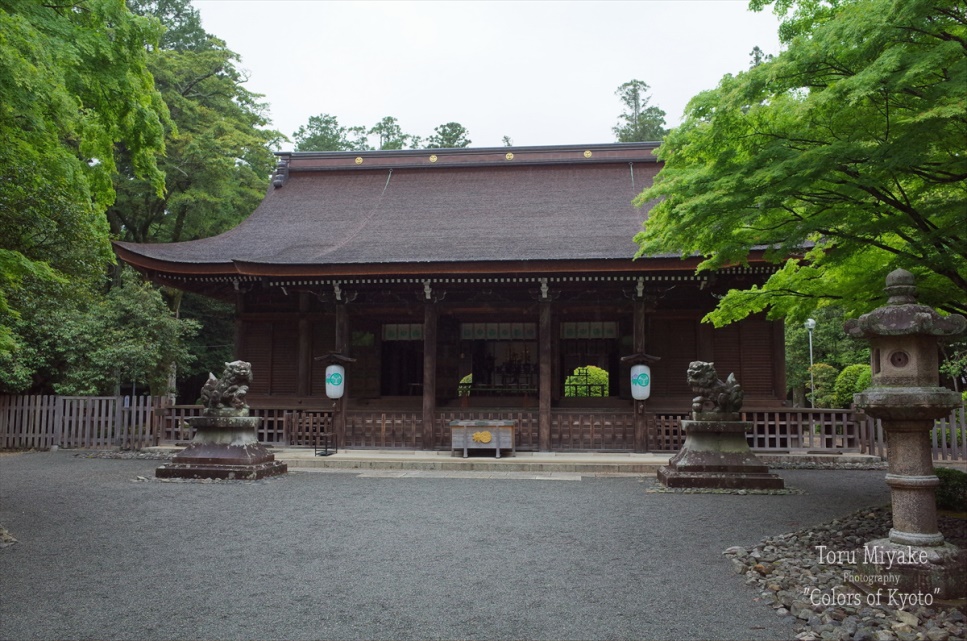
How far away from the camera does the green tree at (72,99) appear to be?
13.9ft

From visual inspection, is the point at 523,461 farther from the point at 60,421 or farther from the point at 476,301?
the point at 60,421

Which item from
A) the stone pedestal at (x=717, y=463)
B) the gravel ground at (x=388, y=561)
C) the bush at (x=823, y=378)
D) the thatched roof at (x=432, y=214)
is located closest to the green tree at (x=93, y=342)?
the thatched roof at (x=432, y=214)

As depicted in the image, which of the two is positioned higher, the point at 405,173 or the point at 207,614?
the point at 405,173

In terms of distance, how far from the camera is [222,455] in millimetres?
9602

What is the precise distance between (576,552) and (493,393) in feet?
36.0

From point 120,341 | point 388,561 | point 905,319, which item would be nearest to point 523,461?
point 388,561

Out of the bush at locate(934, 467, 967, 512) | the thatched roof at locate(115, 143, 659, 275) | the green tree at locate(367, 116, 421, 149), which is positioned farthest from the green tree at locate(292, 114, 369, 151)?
the bush at locate(934, 467, 967, 512)

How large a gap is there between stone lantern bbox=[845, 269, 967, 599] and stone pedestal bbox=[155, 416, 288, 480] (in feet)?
26.7

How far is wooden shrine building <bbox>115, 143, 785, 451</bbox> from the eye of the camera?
12.7m

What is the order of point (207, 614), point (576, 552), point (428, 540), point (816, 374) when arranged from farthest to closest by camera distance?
point (816, 374)
point (428, 540)
point (576, 552)
point (207, 614)

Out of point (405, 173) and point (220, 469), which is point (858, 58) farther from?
point (405, 173)

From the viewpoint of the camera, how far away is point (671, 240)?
20.2 feet

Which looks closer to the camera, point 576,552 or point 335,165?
point 576,552

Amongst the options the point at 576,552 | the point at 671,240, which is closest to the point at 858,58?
the point at 671,240
